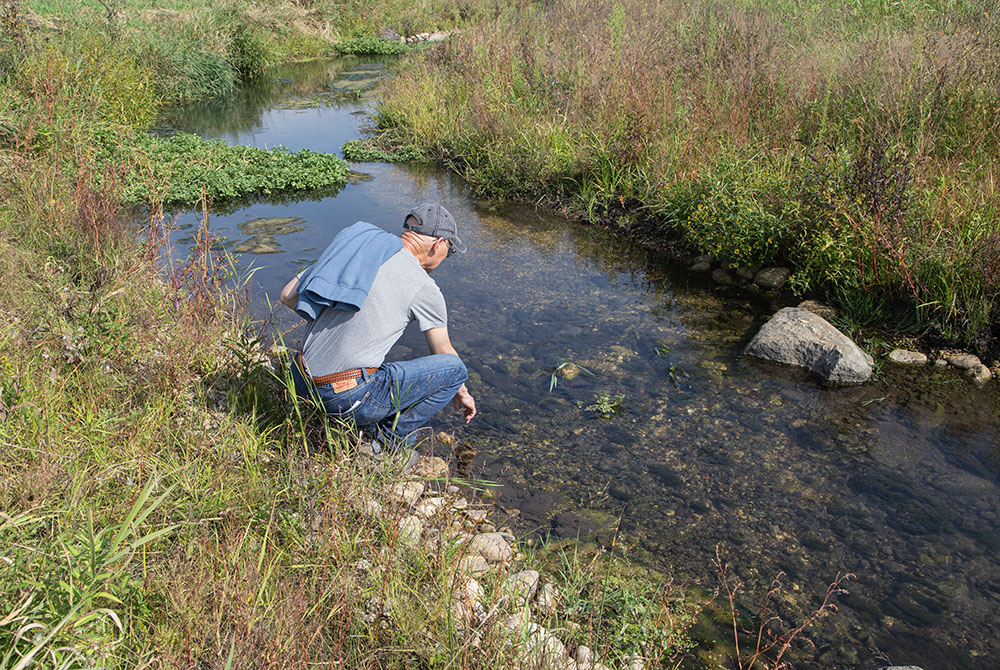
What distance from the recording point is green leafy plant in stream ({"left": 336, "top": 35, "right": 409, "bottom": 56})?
22.6 metres

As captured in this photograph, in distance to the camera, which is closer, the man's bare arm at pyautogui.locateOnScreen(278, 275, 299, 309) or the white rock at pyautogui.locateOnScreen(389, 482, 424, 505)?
the white rock at pyautogui.locateOnScreen(389, 482, 424, 505)

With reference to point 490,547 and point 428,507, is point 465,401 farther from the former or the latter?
point 490,547

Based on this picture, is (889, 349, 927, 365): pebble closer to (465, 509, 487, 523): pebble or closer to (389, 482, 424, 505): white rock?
(465, 509, 487, 523): pebble

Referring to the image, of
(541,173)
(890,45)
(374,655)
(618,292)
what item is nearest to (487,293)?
(618,292)

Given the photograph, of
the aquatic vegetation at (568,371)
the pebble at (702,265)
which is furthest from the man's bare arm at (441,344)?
the pebble at (702,265)

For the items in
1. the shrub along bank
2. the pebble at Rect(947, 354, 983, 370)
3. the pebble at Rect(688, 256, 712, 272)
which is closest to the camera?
the pebble at Rect(947, 354, 983, 370)

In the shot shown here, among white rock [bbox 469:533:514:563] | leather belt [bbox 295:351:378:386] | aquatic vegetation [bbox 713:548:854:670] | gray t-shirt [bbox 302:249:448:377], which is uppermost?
gray t-shirt [bbox 302:249:448:377]

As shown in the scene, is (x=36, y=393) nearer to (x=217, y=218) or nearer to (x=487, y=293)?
(x=487, y=293)

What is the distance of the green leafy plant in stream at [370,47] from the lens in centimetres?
2259

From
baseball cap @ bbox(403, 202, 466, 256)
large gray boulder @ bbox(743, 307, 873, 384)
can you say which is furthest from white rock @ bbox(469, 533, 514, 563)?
large gray boulder @ bbox(743, 307, 873, 384)

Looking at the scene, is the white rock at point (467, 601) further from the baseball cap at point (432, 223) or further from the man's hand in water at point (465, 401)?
the baseball cap at point (432, 223)

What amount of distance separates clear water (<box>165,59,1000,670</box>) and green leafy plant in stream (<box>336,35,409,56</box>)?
1656 cm

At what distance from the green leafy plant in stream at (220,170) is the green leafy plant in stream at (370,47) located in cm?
1268

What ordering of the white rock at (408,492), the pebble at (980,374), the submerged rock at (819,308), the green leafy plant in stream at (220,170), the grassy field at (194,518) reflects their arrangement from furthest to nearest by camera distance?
the green leafy plant in stream at (220,170)
the submerged rock at (819,308)
the pebble at (980,374)
the white rock at (408,492)
the grassy field at (194,518)
